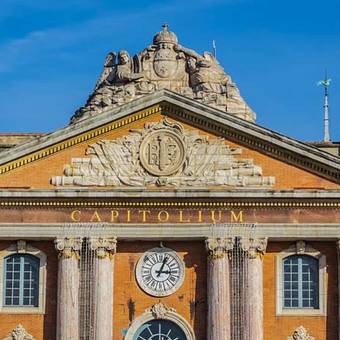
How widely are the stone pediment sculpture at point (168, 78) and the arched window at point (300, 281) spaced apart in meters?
7.83

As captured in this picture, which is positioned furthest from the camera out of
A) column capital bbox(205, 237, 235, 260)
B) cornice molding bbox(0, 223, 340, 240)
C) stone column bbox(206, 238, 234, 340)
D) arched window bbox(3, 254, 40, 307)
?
arched window bbox(3, 254, 40, 307)

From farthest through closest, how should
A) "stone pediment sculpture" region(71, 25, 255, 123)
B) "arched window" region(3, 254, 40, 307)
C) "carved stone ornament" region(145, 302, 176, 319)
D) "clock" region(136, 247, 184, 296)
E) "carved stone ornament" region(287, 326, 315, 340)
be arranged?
"stone pediment sculpture" region(71, 25, 255, 123)
"arched window" region(3, 254, 40, 307)
"clock" region(136, 247, 184, 296)
"carved stone ornament" region(145, 302, 176, 319)
"carved stone ornament" region(287, 326, 315, 340)

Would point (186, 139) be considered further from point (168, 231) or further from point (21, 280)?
point (21, 280)

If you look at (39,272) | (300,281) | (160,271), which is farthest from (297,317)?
(39,272)

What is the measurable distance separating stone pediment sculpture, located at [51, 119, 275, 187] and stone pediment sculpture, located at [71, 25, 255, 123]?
13.8 feet

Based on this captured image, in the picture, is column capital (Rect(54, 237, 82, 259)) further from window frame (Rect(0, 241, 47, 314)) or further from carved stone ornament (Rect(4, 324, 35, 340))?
carved stone ornament (Rect(4, 324, 35, 340))

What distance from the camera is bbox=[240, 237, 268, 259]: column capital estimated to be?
56.7 metres

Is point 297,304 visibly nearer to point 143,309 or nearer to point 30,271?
point 143,309

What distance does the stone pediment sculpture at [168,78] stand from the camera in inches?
2451

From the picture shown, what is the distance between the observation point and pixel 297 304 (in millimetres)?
57188

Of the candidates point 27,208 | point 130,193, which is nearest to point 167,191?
point 130,193

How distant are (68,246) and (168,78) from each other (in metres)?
9.06

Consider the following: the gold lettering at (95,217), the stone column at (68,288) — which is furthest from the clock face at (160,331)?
the gold lettering at (95,217)

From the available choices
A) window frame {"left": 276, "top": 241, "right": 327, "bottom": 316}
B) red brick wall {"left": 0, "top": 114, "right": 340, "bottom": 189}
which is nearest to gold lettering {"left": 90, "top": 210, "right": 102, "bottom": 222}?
red brick wall {"left": 0, "top": 114, "right": 340, "bottom": 189}
